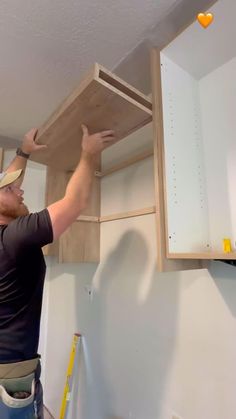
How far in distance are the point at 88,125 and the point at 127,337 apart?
1.20m

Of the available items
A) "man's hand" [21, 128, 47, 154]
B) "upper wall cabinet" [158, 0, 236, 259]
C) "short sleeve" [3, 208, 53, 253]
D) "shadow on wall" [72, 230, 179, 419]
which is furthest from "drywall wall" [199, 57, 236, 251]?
"man's hand" [21, 128, 47, 154]

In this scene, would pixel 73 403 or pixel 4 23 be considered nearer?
pixel 4 23

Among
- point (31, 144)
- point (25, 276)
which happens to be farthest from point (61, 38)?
point (25, 276)

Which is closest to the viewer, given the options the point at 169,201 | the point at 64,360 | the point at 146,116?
the point at 169,201

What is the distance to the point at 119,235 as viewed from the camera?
1.68 m

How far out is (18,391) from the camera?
1067mm

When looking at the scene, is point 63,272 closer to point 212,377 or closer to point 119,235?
point 119,235

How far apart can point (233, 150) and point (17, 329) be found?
1.17 metres

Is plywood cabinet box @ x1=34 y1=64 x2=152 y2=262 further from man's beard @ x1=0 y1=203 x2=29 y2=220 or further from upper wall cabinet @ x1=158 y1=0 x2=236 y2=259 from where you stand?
man's beard @ x1=0 y1=203 x2=29 y2=220

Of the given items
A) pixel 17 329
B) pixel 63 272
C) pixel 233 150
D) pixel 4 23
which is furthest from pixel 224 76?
pixel 63 272

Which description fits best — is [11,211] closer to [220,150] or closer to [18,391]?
[18,391]

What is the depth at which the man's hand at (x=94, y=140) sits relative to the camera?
→ 1.15 meters

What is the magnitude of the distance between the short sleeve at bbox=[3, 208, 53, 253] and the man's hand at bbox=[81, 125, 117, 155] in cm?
36

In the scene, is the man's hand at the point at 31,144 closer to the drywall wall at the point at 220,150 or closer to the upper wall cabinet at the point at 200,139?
the upper wall cabinet at the point at 200,139
